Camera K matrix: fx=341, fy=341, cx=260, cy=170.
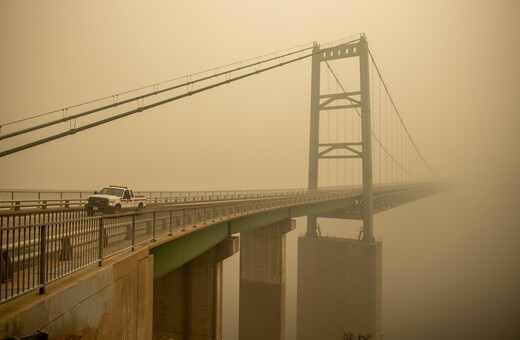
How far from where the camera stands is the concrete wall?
182 inches

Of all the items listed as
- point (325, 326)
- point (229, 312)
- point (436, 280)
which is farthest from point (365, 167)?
point (436, 280)

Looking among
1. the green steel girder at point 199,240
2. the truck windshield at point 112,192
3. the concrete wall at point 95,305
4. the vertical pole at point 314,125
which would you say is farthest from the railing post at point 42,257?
the vertical pole at point 314,125

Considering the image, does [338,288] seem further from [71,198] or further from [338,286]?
[71,198]

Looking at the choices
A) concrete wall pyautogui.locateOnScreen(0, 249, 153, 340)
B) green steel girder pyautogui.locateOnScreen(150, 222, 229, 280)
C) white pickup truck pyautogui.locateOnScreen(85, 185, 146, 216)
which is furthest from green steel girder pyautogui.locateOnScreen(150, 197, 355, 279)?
white pickup truck pyautogui.locateOnScreen(85, 185, 146, 216)

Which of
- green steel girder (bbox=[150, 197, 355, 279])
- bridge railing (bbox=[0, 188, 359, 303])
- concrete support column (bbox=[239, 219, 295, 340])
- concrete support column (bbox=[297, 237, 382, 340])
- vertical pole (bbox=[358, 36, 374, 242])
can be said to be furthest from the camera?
vertical pole (bbox=[358, 36, 374, 242])

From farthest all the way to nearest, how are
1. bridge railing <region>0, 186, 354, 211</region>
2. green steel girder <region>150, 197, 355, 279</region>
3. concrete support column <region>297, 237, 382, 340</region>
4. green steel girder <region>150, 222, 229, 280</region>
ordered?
1. concrete support column <region>297, 237, 382, 340</region>
2. bridge railing <region>0, 186, 354, 211</region>
3. green steel girder <region>150, 197, 355, 279</region>
4. green steel girder <region>150, 222, 229, 280</region>

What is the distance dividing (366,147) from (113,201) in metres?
34.2

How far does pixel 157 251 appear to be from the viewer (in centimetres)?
1030

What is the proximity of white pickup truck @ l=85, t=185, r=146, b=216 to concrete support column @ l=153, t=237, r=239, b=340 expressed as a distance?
4.65 m

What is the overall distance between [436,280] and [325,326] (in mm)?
40144

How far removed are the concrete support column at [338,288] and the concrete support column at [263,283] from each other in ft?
34.7

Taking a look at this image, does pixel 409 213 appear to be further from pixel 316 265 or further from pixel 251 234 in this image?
pixel 251 234

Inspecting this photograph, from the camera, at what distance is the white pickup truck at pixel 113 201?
17.6 metres

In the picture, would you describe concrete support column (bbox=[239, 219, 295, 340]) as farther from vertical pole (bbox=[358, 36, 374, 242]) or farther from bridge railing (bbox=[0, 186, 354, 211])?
vertical pole (bbox=[358, 36, 374, 242])
